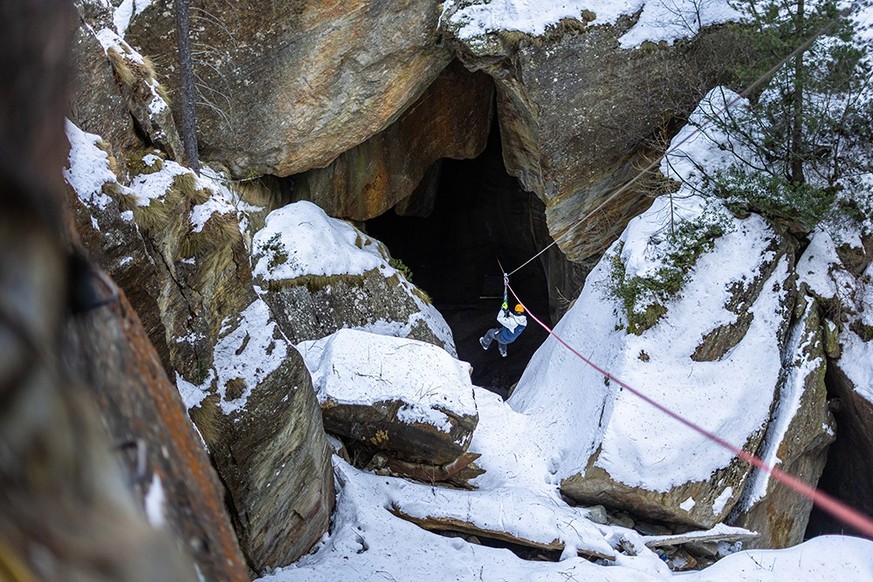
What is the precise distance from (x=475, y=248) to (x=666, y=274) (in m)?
8.80

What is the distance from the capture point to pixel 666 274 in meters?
8.84

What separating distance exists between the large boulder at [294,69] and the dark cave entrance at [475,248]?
4212 millimetres

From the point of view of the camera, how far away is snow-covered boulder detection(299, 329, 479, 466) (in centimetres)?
744

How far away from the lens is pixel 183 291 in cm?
509

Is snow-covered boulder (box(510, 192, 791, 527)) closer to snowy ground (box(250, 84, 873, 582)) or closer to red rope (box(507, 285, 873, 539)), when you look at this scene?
snowy ground (box(250, 84, 873, 582))

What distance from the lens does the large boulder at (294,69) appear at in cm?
1028

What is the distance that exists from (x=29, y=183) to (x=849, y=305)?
9.52 m

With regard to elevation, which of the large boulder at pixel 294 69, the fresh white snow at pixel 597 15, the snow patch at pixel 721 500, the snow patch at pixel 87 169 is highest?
the fresh white snow at pixel 597 15

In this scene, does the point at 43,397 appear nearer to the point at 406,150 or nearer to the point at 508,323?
the point at 508,323

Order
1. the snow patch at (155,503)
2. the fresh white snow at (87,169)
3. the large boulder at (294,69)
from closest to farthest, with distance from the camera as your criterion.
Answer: the snow patch at (155,503), the fresh white snow at (87,169), the large boulder at (294,69)

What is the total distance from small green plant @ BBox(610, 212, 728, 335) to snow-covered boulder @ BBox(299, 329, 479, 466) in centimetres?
239

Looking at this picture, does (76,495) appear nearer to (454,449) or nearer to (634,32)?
(454,449)

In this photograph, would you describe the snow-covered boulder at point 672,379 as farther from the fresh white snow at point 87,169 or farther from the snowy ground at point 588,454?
the fresh white snow at point 87,169

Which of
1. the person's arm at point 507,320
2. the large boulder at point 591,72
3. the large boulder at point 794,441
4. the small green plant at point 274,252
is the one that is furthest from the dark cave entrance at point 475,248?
the large boulder at point 794,441
